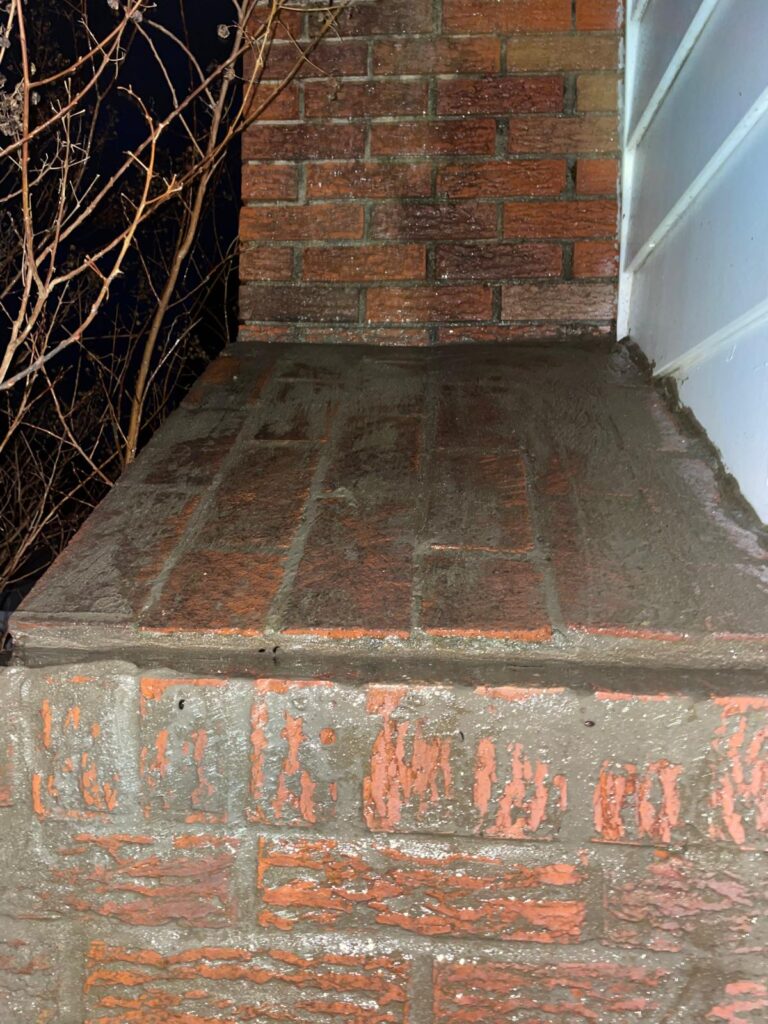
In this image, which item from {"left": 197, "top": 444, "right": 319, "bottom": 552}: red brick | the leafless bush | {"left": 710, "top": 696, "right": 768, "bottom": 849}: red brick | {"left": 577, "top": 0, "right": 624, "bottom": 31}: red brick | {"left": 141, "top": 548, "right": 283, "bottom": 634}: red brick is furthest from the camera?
the leafless bush

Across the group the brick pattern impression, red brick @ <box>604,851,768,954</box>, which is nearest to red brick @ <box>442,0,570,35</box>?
the brick pattern impression

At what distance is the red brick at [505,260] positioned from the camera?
180 cm

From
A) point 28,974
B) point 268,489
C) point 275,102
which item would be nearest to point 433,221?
point 275,102

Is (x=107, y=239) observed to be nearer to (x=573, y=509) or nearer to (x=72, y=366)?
(x=72, y=366)

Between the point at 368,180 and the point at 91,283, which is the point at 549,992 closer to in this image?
the point at 368,180

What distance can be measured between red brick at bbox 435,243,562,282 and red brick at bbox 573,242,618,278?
2.0 inches

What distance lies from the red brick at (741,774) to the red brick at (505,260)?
52.1 inches

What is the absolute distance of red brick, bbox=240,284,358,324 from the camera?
72.6 inches

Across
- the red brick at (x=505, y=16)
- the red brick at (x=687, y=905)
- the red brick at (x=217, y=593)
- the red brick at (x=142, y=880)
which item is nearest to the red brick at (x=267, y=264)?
the red brick at (x=505, y=16)

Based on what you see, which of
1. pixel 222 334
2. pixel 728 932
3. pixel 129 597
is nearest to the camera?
pixel 728 932

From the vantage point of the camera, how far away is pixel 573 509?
3.50ft

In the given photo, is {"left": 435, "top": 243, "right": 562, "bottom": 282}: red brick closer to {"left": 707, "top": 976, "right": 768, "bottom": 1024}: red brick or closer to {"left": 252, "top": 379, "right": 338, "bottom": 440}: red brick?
{"left": 252, "top": 379, "right": 338, "bottom": 440}: red brick

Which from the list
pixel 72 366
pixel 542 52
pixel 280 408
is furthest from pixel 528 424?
pixel 72 366

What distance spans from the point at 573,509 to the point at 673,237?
2.57 ft
